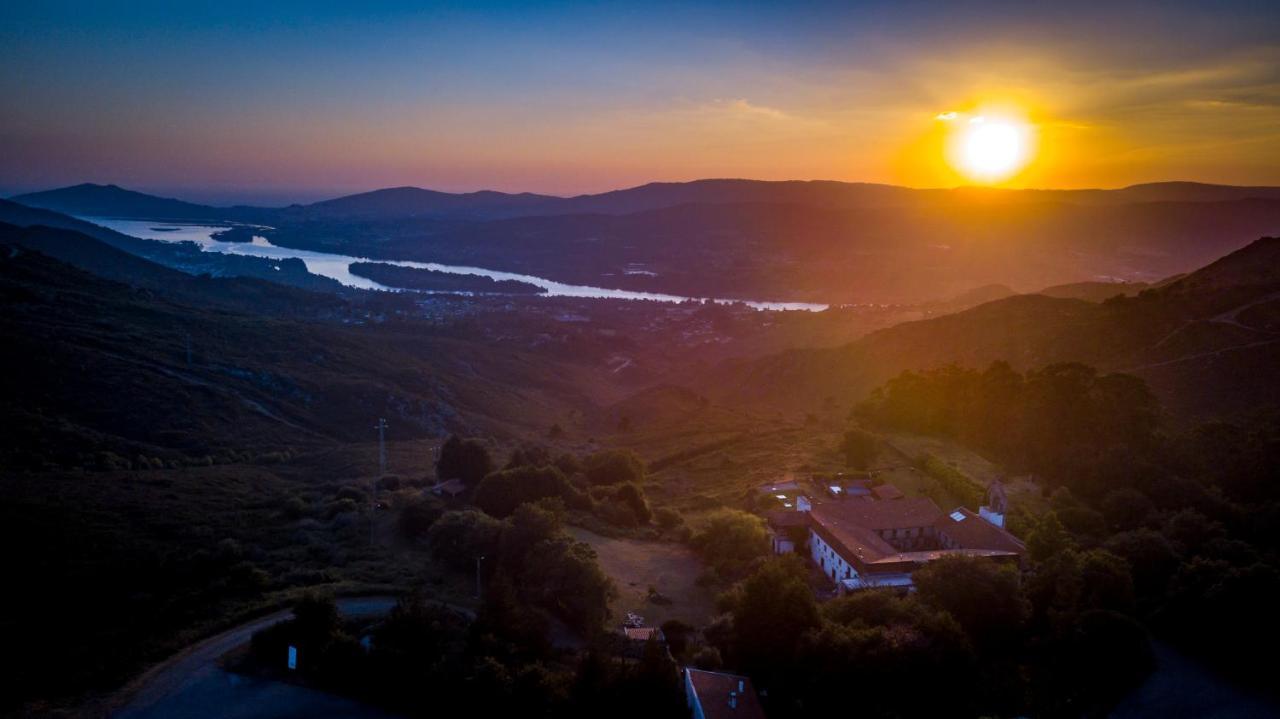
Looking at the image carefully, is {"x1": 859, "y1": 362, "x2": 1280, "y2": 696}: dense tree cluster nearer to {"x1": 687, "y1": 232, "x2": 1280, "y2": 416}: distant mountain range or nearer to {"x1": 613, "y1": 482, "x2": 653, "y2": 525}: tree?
{"x1": 687, "y1": 232, "x2": 1280, "y2": 416}: distant mountain range

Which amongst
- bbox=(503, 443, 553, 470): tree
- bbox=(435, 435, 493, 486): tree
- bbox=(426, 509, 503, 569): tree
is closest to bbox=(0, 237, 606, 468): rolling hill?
bbox=(435, 435, 493, 486): tree

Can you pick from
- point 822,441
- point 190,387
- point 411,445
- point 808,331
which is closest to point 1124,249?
point 808,331

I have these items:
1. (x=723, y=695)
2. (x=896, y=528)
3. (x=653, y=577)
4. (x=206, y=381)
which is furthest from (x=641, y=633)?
(x=206, y=381)

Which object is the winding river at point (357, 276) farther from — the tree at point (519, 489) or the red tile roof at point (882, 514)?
the red tile roof at point (882, 514)

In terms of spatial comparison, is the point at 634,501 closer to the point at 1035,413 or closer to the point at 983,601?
the point at 983,601

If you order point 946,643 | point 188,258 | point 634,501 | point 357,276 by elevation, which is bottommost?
point 634,501

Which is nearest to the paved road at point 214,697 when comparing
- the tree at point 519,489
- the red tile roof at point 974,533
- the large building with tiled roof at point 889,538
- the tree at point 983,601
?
the tree at point 519,489
